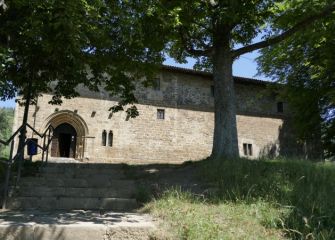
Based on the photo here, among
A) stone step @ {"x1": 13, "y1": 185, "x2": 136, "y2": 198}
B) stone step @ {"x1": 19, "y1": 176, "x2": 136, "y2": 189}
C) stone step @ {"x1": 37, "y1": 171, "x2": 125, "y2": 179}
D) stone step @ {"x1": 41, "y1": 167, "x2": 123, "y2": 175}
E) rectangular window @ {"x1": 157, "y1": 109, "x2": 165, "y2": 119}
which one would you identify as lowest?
stone step @ {"x1": 13, "y1": 185, "x2": 136, "y2": 198}

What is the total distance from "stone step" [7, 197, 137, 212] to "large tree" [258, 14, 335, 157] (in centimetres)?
1160

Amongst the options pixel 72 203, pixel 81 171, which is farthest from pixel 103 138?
pixel 72 203

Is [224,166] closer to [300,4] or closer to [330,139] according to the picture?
[300,4]

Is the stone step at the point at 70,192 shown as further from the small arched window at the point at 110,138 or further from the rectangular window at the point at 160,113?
the rectangular window at the point at 160,113

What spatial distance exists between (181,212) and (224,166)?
3033 millimetres

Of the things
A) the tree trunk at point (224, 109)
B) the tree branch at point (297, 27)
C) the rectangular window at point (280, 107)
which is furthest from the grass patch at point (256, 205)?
the rectangular window at point (280, 107)

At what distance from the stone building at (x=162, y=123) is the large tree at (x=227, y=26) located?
994 cm

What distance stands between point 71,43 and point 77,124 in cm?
1451

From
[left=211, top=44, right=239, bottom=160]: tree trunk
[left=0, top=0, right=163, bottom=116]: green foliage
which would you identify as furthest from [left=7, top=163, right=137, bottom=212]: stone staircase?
[left=211, top=44, right=239, bottom=160]: tree trunk

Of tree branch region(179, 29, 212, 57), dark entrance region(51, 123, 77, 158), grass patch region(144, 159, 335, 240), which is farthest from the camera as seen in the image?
dark entrance region(51, 123, 77, 158)

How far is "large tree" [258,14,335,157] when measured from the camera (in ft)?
51.0

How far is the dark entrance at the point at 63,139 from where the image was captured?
21105 mm

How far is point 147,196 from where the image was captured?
6.02 metres

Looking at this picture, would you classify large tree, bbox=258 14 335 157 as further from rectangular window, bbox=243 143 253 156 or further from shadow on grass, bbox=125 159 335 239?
shadow on grass, bbox=125 159 335 239
